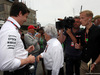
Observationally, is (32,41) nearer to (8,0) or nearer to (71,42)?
(71,42)

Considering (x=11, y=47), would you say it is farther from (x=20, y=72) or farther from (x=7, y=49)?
(x=20, y=72)

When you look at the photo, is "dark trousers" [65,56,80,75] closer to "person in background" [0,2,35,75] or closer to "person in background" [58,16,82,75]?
"person in background" [58,16,82,75]

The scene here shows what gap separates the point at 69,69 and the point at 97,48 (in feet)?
3.80

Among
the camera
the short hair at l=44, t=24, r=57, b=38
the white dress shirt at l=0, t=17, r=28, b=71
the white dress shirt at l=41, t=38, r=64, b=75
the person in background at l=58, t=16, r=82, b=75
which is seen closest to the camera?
the white dress shirt at l=0, t=17, r=28, b=71

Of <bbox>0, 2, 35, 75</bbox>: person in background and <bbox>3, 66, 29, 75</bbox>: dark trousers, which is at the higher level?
<bbox>0, 2, 35, 75</bbox>: person in background

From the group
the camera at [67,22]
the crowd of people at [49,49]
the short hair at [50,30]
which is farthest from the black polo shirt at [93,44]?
the short hair at [50,30]

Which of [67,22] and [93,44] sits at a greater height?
[67,22]

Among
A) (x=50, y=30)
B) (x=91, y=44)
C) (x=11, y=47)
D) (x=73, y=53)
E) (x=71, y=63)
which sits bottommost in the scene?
(x=71, y=63)

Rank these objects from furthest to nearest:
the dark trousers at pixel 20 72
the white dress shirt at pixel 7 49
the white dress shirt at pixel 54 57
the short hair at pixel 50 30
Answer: the short hair at pixel 50 30, the white dress shirt at pixel 54 57, the dark trousers at pixel 20 72, the white dress shirt at pixel 7 49

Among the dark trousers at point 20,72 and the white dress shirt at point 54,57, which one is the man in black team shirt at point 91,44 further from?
the dark trousers at point 20,72

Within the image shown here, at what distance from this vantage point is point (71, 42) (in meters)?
2.54

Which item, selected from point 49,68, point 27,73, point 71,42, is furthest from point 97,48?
point 27,73

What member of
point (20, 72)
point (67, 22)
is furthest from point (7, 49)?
point (67, 22)

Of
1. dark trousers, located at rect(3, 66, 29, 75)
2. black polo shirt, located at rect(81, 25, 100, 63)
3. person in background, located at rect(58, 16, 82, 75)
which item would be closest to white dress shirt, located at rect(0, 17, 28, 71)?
dark trousers, located at rect(3, 66, 29, 75)
